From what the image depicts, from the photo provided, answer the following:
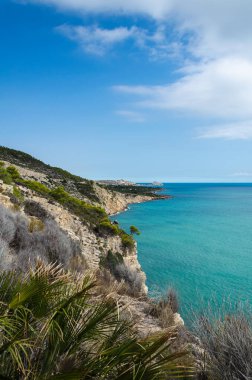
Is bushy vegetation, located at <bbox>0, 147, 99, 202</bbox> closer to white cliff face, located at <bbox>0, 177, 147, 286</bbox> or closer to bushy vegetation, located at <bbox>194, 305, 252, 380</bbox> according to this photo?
white cliff face, located at <bbox>0, 177, 147, 286</bbox>

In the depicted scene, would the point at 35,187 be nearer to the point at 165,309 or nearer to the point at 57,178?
the point at 165,309

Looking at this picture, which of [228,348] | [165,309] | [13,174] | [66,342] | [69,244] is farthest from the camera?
[13,174]

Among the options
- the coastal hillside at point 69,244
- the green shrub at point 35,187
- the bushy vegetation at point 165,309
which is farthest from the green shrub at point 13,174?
the bushy vegetation at point 165,309

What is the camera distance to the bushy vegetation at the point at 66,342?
2.37 meters

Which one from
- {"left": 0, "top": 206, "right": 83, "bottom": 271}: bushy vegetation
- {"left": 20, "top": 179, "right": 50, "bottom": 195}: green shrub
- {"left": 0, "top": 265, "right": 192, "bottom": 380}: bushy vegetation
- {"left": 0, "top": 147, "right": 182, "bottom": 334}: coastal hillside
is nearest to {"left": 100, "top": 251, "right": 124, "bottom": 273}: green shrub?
{"left": 0, "top": 147, "right": 182, "bottom": 334}: coastal hillside

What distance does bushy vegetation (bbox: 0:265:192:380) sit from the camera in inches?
93.1

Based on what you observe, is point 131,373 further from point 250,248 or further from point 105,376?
point 250,248

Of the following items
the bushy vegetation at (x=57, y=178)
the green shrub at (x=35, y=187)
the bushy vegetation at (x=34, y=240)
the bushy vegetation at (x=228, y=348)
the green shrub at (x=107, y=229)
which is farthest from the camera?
the bushy vegetation at (x=57, y=178)

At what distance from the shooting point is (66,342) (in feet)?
8.82

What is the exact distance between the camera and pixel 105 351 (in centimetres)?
252

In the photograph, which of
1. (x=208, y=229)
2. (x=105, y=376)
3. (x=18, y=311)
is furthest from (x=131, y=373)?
(x=208, y=229)

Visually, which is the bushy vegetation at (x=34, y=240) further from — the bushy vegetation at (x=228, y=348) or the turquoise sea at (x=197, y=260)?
the bushy vegetation at (x=228, y=348)

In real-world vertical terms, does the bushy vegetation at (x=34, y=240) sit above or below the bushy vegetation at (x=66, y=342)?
below

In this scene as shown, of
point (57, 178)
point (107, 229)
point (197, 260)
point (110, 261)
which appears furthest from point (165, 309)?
point (57, 178)
